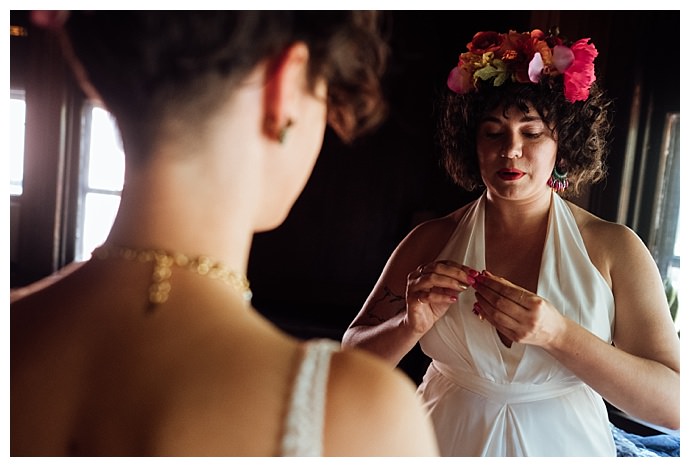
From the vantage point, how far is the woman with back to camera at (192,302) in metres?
0.52

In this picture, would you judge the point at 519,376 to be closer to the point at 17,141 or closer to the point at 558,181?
the point at 558,181

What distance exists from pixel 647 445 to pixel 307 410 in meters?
0.66

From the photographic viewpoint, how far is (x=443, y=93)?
37.5 inches

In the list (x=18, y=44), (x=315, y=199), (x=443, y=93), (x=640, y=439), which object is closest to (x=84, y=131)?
(x=18, y=44)

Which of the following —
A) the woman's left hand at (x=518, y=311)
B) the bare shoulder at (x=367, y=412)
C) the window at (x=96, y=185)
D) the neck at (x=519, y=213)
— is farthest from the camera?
the neck at (x=519, y=213)

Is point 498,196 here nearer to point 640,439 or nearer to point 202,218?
point 640,439

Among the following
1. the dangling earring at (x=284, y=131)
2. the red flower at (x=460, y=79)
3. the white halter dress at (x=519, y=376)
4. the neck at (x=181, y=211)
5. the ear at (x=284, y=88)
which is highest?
the red flower at (x=460, y=79)

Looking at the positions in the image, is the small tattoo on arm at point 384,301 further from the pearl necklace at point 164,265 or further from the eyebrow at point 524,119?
the pearl necklace at point 164,265

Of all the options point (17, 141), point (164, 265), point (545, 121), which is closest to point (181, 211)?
point (164, 265)

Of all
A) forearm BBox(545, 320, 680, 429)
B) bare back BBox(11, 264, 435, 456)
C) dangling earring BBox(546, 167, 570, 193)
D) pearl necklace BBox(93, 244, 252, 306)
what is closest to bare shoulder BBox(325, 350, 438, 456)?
bare back BBox(11, 264, 435, 456)

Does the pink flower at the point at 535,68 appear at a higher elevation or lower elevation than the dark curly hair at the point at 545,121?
higher

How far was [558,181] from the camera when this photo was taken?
99 centimetres

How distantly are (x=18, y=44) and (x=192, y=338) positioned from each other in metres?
0.50

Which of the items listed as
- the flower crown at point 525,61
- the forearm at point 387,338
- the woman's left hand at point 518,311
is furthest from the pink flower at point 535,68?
the forearm at point 387,338
